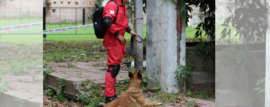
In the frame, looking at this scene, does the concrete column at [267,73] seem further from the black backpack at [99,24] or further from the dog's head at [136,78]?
the black backpack at [99,24]

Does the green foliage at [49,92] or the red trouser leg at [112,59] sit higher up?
the red trouser leg at [112,59]

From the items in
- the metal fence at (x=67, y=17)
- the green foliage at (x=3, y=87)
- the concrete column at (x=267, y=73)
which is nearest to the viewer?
the concrete column at (x=267, y=73)

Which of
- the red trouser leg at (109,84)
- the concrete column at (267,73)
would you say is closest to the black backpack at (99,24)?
the red trouser leg at (109,84)

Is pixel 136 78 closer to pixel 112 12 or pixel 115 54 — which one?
pixel 115 54

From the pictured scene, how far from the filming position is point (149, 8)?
16.6 ft

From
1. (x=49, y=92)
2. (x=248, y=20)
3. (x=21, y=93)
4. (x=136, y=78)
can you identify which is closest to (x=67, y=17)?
(x=49, y=92)

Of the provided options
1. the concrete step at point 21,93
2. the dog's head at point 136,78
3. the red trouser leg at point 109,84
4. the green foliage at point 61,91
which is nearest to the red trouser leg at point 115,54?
the red trouser leg at point 109,84

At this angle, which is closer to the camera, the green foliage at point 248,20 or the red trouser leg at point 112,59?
the red trouser leg at point 112,59

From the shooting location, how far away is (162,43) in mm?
4816

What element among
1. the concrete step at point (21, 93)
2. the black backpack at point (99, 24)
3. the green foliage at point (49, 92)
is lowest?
the green foliage at point (49, 92)

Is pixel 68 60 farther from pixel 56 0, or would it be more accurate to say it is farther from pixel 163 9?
pixel 56 0

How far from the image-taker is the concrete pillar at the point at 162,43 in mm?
4746

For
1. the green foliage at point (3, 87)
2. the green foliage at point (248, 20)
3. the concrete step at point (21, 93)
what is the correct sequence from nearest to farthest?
the concrete step at point (21, 93)
the green foliage at point (248, 20)
the green foliage at point (3, 87)

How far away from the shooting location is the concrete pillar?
4746 millimetres
